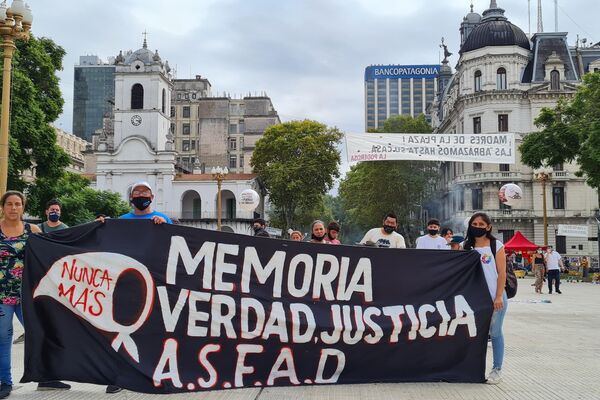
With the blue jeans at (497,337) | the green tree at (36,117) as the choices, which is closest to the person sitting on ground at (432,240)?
the blue jeans at (497,337)

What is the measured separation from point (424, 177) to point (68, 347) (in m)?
59.3

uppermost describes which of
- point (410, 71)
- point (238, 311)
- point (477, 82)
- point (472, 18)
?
point (410, 71)

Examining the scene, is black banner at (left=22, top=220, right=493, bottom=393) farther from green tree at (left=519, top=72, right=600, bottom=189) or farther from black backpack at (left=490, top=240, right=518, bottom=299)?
green tree at (left=519, top=72, right=600, bottom=189)

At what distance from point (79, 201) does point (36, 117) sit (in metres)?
11.6

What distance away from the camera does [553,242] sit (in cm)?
5531

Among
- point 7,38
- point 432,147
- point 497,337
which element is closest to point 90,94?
point 432,147

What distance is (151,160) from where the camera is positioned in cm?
6500

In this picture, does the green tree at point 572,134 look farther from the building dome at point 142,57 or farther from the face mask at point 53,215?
the building dome at point 142,57

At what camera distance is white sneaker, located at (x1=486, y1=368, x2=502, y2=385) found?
21.6ft

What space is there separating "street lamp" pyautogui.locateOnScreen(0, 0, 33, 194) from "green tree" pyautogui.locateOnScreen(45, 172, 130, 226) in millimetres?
20645

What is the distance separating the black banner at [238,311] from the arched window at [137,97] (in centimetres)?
6243

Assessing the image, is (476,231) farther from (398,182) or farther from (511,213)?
(398,182)

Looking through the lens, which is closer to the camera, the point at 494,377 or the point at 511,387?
the point at 511,387

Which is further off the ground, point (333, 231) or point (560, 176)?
point (560, 176)
